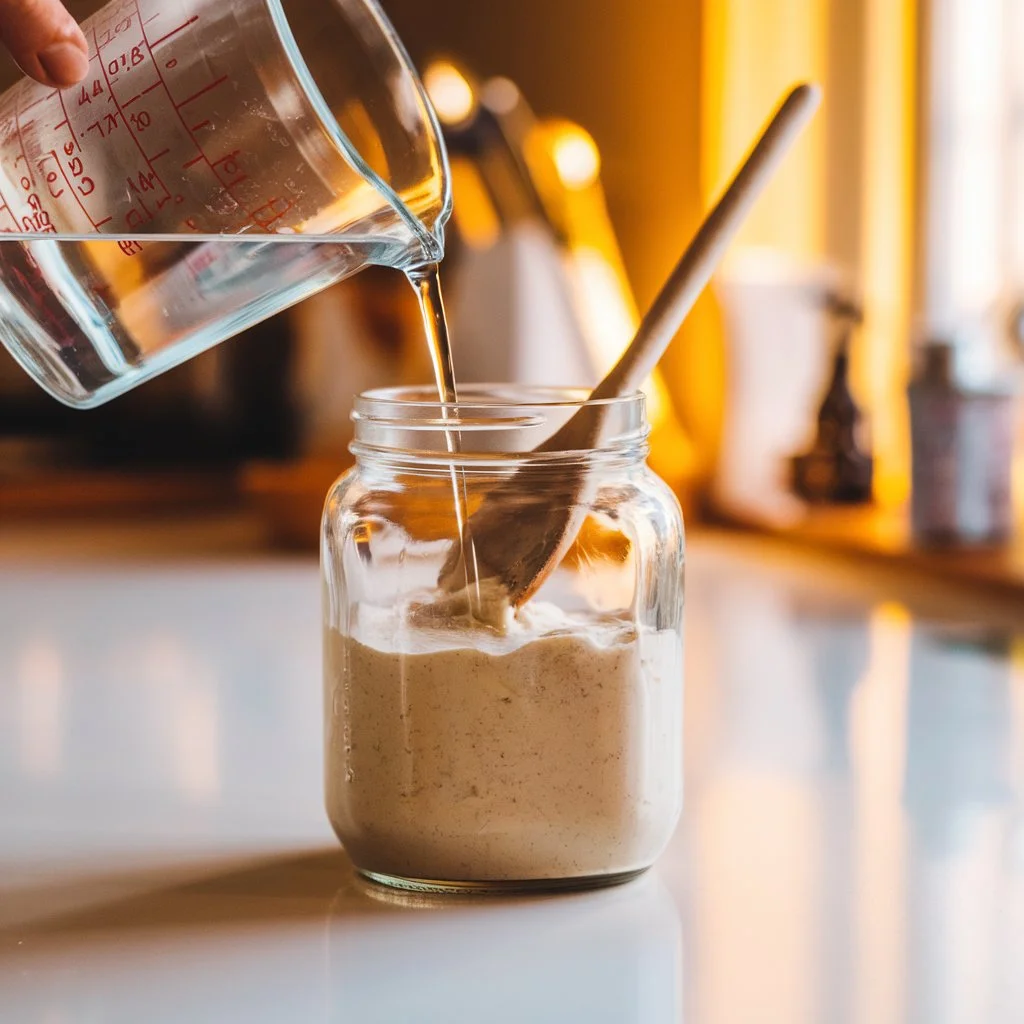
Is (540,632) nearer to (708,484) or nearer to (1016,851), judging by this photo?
(1016,851)

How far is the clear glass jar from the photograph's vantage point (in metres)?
0.50

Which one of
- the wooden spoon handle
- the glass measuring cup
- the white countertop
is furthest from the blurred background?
the glass measuring cup

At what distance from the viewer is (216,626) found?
1057 millimetres

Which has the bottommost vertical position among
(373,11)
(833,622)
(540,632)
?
(833,622)

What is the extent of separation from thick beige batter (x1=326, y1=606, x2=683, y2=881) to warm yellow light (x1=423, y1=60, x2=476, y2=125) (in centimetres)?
135

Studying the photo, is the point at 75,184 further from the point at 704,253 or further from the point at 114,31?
the point at 704,253

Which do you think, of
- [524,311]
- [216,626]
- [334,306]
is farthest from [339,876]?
[334,306]

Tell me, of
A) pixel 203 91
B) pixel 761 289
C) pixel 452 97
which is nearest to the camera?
pixel 203 91

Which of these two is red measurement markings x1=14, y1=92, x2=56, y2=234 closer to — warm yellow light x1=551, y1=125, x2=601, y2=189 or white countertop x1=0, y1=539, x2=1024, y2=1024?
white countertop x1=0, y1=539, x2=1024, y2=1024

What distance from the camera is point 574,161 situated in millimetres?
1824

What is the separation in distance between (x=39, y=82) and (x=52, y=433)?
163 cm

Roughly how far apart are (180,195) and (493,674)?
0.19 metres

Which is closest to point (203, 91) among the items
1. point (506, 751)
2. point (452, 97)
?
Result: point (506, 751)

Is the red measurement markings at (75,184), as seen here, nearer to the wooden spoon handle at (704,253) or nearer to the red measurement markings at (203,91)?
the red measurement markings at (203,91)
